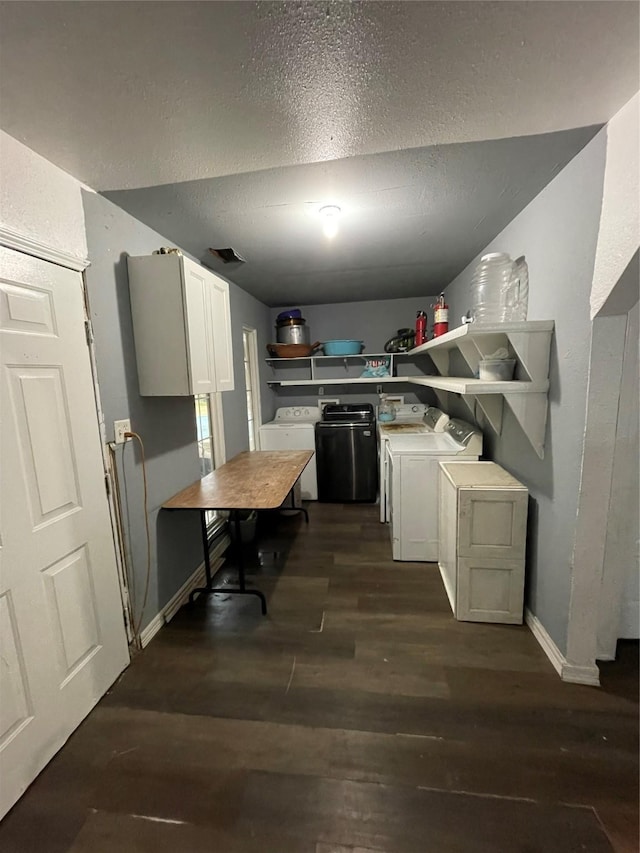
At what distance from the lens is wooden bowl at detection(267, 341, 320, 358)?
3.95 m

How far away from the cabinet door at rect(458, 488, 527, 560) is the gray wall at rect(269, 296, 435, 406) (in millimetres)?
2423

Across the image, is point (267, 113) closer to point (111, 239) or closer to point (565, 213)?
point (111, 239)

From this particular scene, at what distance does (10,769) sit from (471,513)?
2.16 meters

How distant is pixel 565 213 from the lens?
4.93 feet

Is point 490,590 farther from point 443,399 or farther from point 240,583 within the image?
point 443,399

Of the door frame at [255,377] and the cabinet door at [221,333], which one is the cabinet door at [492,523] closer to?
the cabinet door at [221,333]

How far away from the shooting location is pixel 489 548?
1.90 m

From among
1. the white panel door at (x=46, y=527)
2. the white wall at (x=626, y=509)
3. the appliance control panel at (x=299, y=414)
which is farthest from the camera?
the appliance control panel at (x=299, y=414)

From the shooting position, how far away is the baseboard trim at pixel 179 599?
1.92 meters

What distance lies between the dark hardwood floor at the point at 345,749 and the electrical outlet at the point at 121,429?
115 centimetres

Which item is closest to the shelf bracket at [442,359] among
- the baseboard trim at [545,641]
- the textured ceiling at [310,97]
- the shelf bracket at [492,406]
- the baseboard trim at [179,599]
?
the shelf bracket at [492,406]

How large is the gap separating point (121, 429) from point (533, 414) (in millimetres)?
2075

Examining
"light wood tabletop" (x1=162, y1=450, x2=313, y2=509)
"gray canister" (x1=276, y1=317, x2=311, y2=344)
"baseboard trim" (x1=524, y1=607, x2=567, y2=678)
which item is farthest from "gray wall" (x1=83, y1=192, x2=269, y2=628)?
"baseboard trim" (x1=524, y1=607, x2=567, y2=678)

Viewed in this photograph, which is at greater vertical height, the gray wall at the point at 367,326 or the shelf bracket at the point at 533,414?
the gray wall at the point at 367,326
